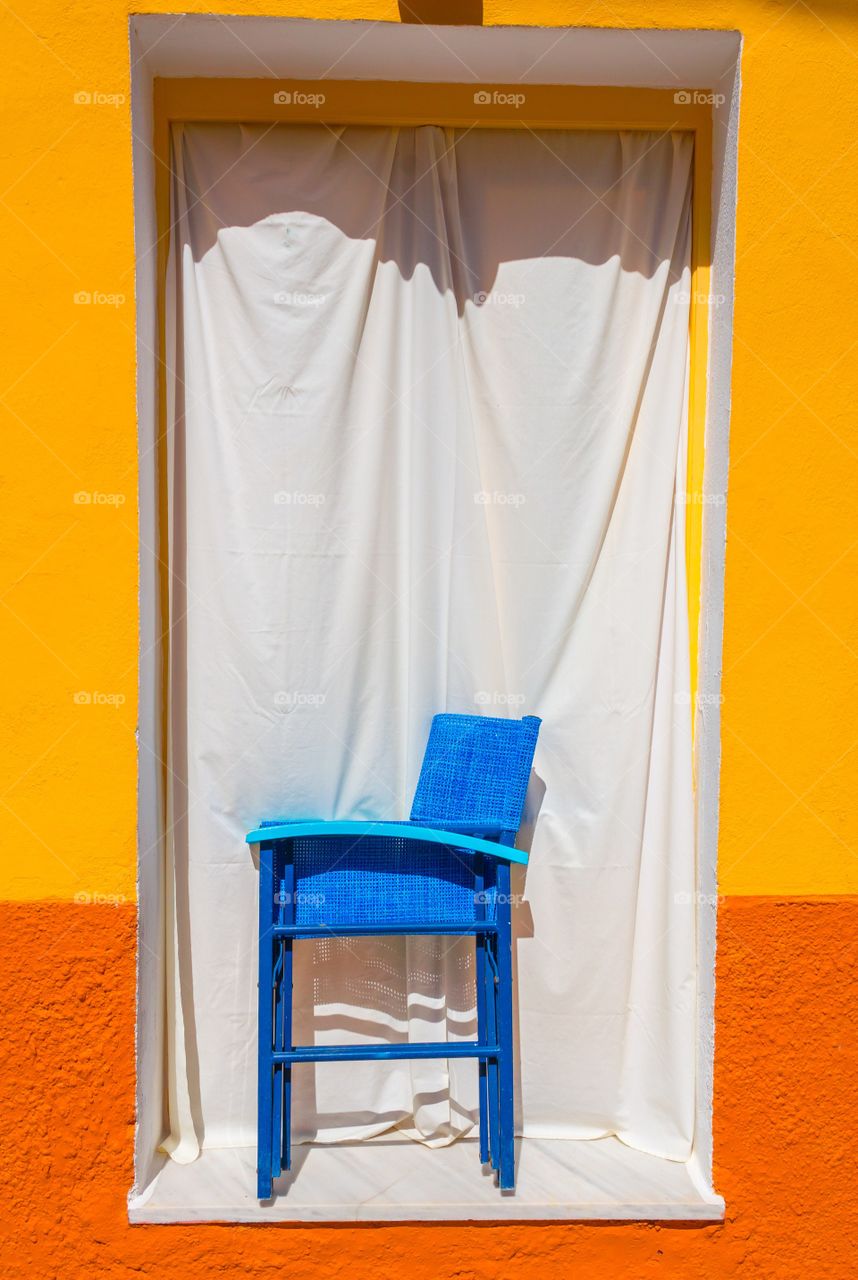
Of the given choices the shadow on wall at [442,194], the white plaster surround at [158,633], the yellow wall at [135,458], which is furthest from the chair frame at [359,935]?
the shadow on wall at [442,194]

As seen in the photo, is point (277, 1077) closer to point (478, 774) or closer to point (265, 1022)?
point (265, 1022)

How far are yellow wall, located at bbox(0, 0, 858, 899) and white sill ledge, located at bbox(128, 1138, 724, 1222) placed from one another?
2.39 feet

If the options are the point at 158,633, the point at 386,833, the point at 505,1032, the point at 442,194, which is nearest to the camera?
the point at 386,833

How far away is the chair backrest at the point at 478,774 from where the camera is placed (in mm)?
2373

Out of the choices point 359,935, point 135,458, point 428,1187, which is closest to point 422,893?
point 359,935

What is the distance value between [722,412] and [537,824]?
1105 mm

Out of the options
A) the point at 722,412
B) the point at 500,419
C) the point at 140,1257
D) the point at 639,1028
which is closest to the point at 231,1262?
the point at 140,1257

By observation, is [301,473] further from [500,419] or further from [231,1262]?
[231,1262]

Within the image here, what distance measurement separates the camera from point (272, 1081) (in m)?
2.29

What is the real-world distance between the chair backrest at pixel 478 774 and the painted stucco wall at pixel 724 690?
0.48m

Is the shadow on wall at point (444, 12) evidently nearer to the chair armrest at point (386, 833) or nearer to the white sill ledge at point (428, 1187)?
the chair armrest at point (386, 833)

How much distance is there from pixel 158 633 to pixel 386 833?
2.43 feet

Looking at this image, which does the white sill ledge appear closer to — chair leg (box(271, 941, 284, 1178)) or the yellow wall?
chair leg (box(271, 941, 284, 1178))

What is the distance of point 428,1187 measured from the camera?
2373mm
